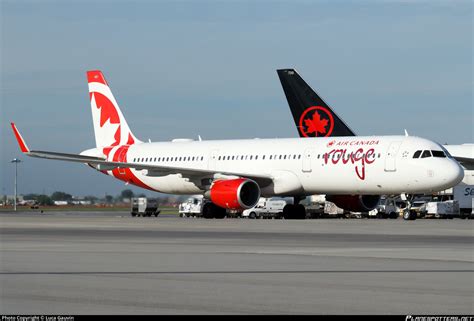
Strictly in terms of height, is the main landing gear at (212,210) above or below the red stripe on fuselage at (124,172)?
below

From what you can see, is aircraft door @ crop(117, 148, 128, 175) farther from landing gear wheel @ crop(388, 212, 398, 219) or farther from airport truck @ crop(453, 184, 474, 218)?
airport truck @ crop(453, 184, 474, 218)

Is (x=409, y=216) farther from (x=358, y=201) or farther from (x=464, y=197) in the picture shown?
(x=464, y=197)

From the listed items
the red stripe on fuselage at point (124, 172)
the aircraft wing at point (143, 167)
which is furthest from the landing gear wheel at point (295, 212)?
the red stripe on fuselage at point (124, 172)

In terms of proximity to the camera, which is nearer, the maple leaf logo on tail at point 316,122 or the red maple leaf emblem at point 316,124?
the maple leaf logo on tail at point 316,122

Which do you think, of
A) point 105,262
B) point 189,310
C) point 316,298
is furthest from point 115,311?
point 105,262

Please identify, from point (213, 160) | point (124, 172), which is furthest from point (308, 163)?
point (124, 172)

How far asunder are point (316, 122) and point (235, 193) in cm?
2034

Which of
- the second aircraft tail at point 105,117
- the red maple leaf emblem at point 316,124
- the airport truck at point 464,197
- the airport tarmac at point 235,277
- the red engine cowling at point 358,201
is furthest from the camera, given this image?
the red maple leaf emblem at point 316,124

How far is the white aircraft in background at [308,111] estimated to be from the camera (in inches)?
2697

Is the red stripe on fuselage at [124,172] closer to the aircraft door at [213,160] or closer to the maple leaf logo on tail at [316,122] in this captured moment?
the aircraft door at [213,160]

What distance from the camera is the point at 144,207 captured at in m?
75.6

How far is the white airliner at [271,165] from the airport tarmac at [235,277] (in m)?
20.0

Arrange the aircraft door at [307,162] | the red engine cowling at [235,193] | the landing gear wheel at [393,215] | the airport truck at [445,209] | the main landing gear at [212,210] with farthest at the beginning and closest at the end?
1. the airport truck at [445,209]
2. the landing gear wheel at [393,215]
3. the main landing gear at [212,210]
4. the aircraft door at [307,162]
5. the red engine cowling at [235,193]

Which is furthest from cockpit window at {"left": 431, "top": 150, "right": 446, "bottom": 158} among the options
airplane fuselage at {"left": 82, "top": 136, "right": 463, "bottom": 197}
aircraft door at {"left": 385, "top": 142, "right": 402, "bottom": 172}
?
aircraft door at {"left": 385, "top": 142, "right": 402, "bottom": 172}
